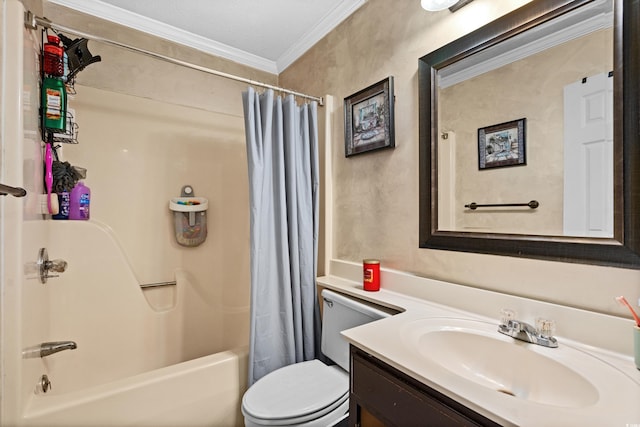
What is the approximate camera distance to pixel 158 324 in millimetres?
1910

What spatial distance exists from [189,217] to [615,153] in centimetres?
220

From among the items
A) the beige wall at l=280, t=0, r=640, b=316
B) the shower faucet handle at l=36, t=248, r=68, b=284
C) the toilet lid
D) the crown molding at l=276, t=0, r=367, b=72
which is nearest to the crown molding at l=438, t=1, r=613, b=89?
the beige wall at l=280, t=0, r=640, b=316

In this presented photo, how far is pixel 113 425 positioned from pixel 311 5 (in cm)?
229

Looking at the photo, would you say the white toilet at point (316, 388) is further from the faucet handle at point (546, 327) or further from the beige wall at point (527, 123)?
the beige wall at point (527, 123)

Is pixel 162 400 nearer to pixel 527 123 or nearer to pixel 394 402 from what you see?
pixel 394 402

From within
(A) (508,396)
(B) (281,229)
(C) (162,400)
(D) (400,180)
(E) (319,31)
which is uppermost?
(E) (319,31)

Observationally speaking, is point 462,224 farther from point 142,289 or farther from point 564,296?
point 142,289

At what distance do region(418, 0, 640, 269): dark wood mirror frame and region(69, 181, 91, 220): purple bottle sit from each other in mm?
1869

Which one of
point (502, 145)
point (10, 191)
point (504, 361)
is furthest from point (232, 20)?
point (504, 361)

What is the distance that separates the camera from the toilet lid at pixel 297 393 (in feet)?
3.60

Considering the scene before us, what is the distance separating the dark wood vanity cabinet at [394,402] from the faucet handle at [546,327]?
0.41 metres

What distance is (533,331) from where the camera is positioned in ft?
2.79

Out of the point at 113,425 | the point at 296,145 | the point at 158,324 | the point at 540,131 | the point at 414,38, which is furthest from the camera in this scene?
the point at 158,324

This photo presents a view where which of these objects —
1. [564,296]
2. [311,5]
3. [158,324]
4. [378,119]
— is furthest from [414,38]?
[158,324]
